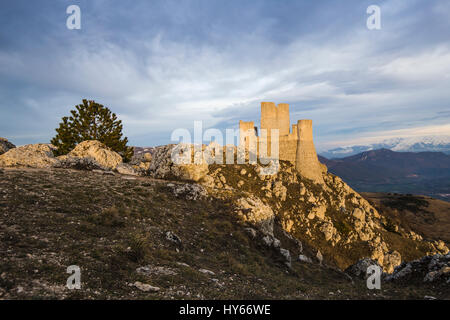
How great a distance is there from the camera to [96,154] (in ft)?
91.1

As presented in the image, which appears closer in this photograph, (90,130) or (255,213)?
(255,213)

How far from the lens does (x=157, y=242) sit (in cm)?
1193

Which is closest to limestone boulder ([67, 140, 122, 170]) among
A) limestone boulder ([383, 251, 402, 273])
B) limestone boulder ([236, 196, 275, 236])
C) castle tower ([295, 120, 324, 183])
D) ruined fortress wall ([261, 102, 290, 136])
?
limestone boulder ([236, 196, 275, 236])

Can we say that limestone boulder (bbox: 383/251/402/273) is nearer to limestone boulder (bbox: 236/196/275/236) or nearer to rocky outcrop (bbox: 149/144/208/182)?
limestone boulder (bbox: 236/196/275/236)

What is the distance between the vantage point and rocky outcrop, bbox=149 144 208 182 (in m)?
27.5

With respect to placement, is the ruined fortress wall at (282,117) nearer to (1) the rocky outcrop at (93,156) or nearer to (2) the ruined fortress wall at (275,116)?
(2) the ruined fortress wall at (275,116)

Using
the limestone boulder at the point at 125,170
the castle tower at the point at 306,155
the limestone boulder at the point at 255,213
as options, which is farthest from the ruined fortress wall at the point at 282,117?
the limestone boulder at the point at 125,170

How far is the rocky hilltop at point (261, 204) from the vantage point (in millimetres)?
15734

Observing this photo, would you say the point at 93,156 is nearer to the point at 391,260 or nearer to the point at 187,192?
the point at 187,192

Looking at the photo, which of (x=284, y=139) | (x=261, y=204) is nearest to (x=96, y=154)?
(x=261, y=204)

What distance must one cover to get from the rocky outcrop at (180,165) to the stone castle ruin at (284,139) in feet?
95.3

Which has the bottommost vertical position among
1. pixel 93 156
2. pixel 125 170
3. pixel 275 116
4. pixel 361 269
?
pixel 361 269

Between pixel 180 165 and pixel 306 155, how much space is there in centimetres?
3565

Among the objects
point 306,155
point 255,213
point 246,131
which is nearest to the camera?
point 255,213
